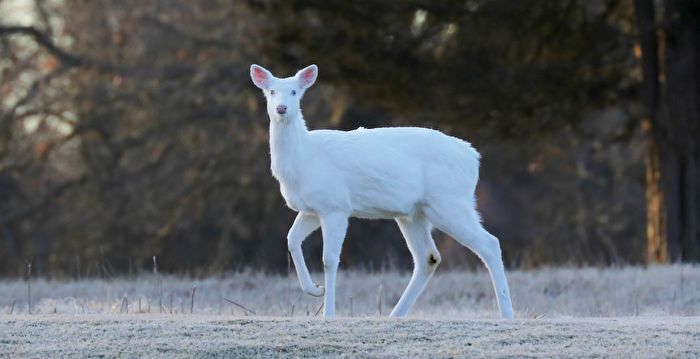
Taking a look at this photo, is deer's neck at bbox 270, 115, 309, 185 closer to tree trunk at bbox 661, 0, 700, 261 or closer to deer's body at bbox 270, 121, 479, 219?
deer's body at bbox 270, 121, 479, 219

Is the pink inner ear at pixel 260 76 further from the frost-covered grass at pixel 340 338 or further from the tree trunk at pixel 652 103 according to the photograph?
the tree trunk at pixel 652 103

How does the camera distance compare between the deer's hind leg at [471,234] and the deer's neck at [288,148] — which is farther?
the deer's hind leg at [471,234]

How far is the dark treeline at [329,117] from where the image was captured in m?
19.4

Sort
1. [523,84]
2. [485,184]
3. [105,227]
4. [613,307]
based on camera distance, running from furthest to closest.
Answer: [485,184], [105,227], [523,84], [613,307]

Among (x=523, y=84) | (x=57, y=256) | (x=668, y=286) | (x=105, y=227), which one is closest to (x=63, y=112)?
(x=105, y=227)

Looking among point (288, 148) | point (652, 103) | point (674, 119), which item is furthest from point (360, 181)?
point (652, 103)

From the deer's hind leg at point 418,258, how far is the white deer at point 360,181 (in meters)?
0.02

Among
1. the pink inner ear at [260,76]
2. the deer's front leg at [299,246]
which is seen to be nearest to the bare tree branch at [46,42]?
the pink inner ear at [260,76]

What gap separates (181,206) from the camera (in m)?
27.8

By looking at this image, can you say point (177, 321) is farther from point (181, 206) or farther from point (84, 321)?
point (181, 206)

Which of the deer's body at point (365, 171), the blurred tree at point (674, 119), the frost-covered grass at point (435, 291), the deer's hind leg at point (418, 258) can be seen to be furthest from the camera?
the blurred tree at point (674, 119)

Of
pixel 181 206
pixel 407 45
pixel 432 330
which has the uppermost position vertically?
pixel 407 45

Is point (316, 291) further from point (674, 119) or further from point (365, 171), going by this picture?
point (674, 119)

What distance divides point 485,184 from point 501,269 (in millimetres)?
24664
